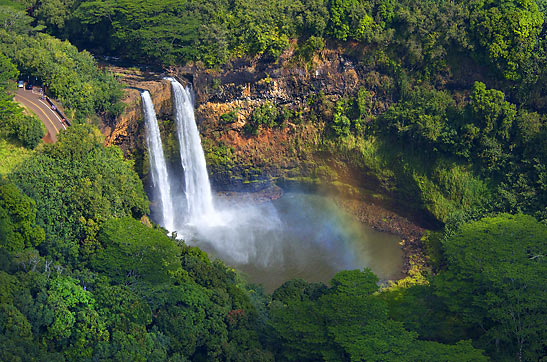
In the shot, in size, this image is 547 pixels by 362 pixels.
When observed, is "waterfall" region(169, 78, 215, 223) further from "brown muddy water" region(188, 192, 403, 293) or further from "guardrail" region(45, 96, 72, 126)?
"guardrail" region(45, 96, 72, 126)

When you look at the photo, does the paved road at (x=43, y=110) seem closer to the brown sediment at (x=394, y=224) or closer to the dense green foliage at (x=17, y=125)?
the dense green foliage at (x=17, y=125)

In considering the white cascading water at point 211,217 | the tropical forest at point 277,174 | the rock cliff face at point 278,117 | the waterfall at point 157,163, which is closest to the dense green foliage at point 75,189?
the tropical forest at point 277,174

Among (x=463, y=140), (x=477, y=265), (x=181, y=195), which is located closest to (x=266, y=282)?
(x=181, y=195)

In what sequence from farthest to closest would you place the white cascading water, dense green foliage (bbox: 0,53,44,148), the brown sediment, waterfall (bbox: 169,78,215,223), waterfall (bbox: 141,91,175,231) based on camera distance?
waterfall (bbox: 169,78,215,223) < the brown sediment < waterfall (bbox: 141,91,175,231) < the white cascading water < dense green foliage (bbox: 0,53,44,148)

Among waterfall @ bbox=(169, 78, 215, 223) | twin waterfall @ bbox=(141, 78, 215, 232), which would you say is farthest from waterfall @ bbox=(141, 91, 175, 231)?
waterfall @ bbox=(169, 78, 215, 223)

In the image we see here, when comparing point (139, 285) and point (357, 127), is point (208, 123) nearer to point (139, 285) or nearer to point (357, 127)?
point (357, 127)
